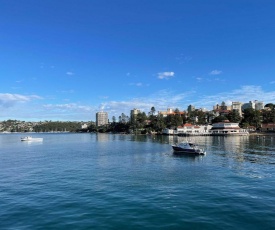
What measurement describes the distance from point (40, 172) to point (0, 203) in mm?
17339

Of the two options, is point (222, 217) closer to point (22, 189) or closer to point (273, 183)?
point (273, 183)

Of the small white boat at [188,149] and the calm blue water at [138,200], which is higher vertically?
the small white boat at [188,149]

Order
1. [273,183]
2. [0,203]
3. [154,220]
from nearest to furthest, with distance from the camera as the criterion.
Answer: [154,220] → [0,203] → [273,183]

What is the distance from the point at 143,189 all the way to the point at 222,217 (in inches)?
446

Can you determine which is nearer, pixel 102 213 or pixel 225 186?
pixel 102 213

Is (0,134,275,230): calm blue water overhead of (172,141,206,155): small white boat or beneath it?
beneath

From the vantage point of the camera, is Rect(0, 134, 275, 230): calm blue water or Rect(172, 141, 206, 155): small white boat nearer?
Rect(0, 134, 275, 230): calm blue water

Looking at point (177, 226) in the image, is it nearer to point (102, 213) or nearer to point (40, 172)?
point (102, 213)

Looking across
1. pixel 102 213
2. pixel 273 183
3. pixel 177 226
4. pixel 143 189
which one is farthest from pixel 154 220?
pixel 273 183

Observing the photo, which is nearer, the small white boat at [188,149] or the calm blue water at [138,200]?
the calm blue water at [138,200]

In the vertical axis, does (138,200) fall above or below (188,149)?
below

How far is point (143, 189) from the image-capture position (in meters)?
30.7

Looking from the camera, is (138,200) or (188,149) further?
(188,149)

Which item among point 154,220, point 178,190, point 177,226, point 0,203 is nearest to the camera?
point 177,226
